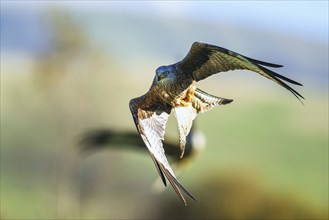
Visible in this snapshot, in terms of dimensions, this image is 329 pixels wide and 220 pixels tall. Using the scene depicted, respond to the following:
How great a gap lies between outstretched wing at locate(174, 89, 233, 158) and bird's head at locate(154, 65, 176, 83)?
18 centimetres

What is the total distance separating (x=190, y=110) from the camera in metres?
4.71

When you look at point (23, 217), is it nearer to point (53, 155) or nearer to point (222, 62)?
point (53, 155)

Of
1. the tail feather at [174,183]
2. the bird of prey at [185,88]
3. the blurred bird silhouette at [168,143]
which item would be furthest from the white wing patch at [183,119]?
the blurred bird silhouette at [168,143]

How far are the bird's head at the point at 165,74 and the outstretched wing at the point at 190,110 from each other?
0.57ft

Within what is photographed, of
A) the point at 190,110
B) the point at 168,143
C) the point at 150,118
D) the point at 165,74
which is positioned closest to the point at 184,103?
the point at 190,110

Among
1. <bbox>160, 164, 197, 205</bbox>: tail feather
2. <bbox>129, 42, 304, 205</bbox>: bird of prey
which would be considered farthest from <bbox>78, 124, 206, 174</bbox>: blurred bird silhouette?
<bbox>160, 164, 197, 205</bbox>: tail feather

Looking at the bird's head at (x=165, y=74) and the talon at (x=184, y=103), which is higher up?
the bird's head at (x=165, y=74)

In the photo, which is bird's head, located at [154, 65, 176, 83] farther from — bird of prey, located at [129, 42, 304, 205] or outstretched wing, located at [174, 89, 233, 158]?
outstretched wing, located at [174, 89, 233, 158]

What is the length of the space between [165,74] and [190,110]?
243mm

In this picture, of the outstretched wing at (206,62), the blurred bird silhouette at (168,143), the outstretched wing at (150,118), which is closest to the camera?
the outstretched wing at (206,62)

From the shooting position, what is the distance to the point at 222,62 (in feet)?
15.2

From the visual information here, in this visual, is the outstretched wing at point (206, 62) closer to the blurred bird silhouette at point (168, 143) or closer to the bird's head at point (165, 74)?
the bird's head at point (165, 74)

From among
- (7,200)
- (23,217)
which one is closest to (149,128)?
(23,217)

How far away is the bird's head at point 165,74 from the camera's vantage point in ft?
15.3
